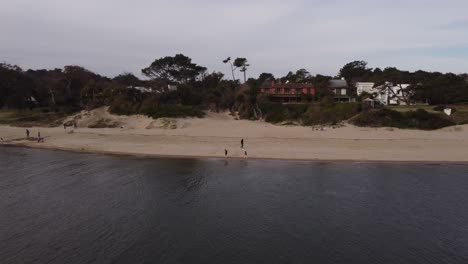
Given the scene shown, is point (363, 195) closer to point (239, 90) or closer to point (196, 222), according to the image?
point (196, 222)

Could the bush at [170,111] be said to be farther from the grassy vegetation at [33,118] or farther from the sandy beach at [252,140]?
the grassy vegetation at [33,118]

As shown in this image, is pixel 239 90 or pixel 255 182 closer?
pixel 255 182

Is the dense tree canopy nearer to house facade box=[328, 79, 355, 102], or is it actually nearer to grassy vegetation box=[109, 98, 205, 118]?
grassy vegetation box=[109, 98, 205, 118]

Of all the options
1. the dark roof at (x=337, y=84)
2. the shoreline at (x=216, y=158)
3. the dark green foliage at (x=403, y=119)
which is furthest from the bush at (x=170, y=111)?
the dark roof at (x=337, y=84)

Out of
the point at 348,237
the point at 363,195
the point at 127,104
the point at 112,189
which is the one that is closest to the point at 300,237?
the point at 348,237

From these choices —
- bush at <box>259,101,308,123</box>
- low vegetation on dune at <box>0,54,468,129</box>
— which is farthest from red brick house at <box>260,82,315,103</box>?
bush at <box>259,101,308,123</box>

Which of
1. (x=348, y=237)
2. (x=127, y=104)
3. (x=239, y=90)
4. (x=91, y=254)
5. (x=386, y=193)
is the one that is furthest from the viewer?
(x=239, y=90)
